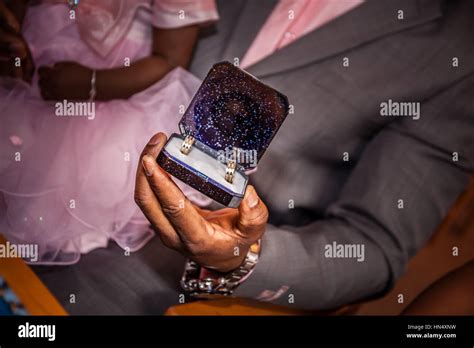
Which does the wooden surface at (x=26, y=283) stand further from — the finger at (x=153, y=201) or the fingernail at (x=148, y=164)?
the fingernail at (x=148, y=164)

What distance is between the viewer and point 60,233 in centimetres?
115

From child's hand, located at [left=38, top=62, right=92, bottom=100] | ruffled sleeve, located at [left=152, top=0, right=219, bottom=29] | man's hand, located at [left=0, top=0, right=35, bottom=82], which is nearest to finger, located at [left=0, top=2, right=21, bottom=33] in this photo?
man's hand, located at [left=0, top=0, right=35, bottom=82]

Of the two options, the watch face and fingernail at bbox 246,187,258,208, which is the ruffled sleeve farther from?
fingernail at bbox 246,187,258,208

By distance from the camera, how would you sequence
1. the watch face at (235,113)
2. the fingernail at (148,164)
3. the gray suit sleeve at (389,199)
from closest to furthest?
the fingernail at (148,164) < the watch face at (235,113) < the gray suit sleeve at (389,199)

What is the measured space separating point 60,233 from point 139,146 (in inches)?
9.5

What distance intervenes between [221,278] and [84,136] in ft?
1.34

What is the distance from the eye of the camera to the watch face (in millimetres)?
941

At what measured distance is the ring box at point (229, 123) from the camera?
926mm

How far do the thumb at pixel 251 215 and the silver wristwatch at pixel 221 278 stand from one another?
0.10 metres

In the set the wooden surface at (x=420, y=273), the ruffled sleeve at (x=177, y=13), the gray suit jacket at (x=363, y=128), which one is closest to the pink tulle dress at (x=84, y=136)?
the ruffled sleeve at (x=177, y=13)

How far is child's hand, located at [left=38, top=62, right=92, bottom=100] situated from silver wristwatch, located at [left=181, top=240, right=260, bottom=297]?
16.5 inches

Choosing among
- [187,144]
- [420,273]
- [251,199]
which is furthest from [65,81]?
[420,273]

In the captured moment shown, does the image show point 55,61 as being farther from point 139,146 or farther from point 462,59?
point 462,59

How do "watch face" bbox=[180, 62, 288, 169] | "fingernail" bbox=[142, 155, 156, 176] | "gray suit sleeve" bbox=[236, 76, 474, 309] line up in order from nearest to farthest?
"fingernail" bbox=[142, 155, 156, 176] → "watch face" bbox=[180, 62, 288, 169] → "gray suit sleeve" bbox=[236, 76, 474, 309]
